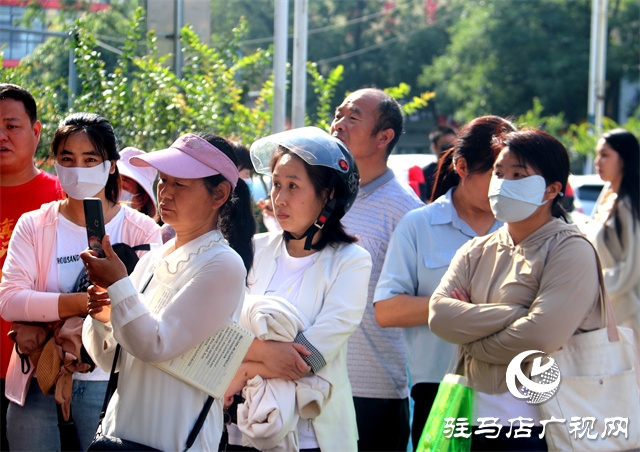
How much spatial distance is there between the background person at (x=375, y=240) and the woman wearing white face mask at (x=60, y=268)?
1.08 m

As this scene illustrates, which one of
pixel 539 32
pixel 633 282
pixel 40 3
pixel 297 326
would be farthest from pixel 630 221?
pixel 539 32

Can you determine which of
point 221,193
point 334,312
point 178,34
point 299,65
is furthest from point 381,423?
point 299,65

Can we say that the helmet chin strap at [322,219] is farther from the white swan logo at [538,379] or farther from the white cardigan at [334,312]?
Answer: the white swan logo at [538,379]

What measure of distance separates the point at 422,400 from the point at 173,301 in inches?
68.0

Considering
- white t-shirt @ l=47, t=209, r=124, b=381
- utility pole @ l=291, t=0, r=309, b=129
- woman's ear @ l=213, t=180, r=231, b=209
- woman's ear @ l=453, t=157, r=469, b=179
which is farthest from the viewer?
utility pole @ l=291, t=0, r=309, b=129

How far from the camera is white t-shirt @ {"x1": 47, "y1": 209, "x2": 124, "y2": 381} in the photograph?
375 cm

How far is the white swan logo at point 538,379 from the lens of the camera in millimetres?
3209

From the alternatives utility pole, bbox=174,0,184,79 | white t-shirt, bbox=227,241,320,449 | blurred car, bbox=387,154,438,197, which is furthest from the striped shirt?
utility pole, bbox=174,0,184,79

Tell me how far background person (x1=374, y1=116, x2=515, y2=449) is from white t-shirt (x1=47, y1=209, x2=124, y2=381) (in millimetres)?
1280

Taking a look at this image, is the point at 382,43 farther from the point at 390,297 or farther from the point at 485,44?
the point at 390,297

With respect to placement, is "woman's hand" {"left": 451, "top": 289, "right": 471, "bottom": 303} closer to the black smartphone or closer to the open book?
the open book

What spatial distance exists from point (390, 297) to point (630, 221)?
8.95ft

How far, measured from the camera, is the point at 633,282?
587 cm

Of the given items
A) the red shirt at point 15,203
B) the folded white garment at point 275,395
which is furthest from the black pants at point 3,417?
the folded white garment at point 275,395
